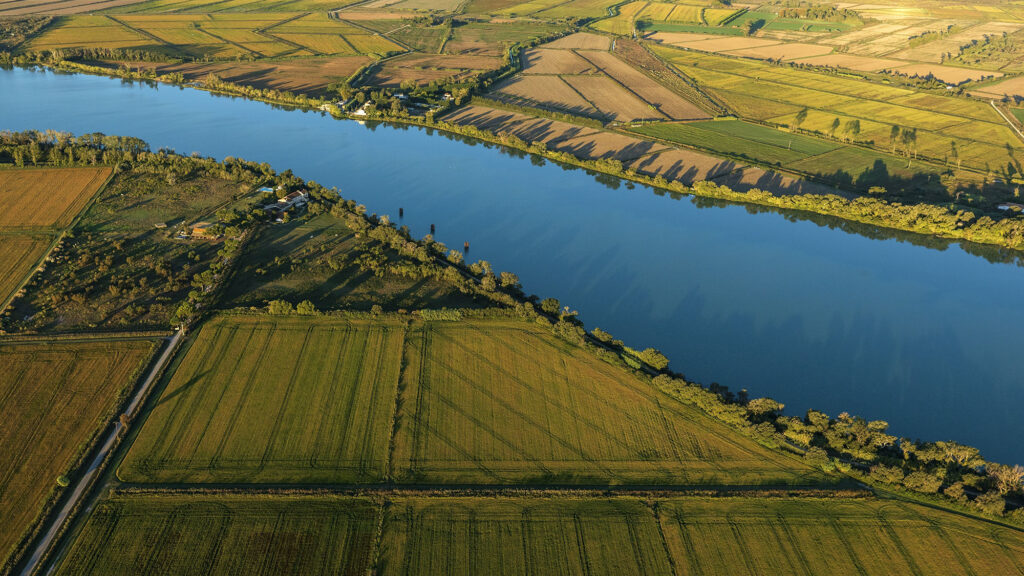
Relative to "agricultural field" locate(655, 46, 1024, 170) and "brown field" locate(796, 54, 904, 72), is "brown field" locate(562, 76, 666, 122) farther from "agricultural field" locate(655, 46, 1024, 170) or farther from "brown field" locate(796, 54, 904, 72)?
"brown field" locate(796, 54, 904, 72)

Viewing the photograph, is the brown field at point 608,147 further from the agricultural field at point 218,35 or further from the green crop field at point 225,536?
the agricultural field at point 218,35

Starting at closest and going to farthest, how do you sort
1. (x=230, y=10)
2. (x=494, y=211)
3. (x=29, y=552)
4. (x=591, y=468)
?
(x=29, y=552) → (x=591, y=468) → (x=494, y=211) → (x=230, y=10)

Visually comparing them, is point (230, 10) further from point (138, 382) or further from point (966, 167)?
point (966, 167)

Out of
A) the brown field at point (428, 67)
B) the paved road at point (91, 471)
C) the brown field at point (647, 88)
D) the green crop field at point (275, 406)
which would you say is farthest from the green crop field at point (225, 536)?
the brown field at point (428, 67)

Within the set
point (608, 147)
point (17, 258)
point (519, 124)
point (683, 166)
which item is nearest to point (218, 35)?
point (519, 124)

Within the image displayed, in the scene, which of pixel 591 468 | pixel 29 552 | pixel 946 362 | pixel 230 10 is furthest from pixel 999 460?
pixel 230 10

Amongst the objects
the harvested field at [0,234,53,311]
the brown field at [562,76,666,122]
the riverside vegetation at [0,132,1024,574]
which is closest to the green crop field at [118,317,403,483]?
the riverside vegetation at [0,132,1024,574]
